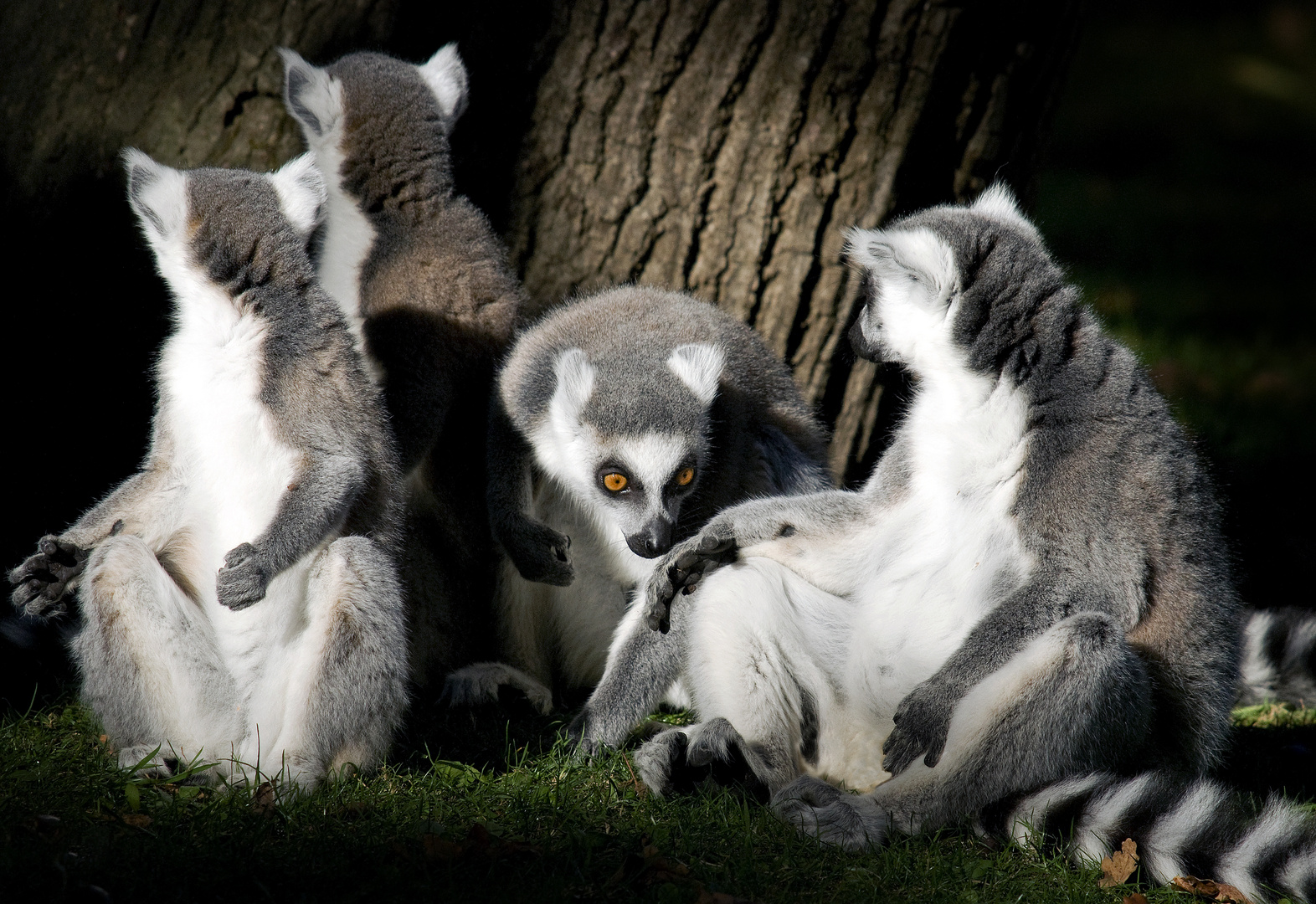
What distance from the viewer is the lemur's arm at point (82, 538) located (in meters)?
3.49

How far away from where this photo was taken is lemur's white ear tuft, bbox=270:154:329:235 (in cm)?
365

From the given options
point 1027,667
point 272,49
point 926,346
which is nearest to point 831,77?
point 926,346

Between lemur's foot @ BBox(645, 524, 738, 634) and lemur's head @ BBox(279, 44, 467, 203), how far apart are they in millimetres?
1909

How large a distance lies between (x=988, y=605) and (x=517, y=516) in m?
1.76

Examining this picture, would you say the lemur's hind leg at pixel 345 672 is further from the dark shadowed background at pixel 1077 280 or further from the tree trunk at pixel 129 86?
the tree trunk at pixel 129 86

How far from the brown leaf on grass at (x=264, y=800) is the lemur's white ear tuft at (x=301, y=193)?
1734 mm

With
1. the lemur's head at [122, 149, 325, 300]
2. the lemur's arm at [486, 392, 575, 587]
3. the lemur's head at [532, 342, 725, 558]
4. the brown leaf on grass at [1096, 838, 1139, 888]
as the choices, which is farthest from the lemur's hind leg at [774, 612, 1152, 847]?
the lemur's head at [122, 149, 325, 300]

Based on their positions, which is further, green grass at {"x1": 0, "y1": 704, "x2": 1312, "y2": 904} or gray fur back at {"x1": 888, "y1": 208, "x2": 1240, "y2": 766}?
gray fur back at {"x1": 888, "y1": 208, "x2": 1240, "y2": 766}

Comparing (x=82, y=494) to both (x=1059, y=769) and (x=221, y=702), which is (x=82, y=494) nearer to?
(x=221, y=702)

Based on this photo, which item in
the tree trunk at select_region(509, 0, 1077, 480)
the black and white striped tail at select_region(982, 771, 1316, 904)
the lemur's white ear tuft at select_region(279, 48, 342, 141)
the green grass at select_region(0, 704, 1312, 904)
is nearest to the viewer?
the green grass at select_region(0, 704, 1312, 904)

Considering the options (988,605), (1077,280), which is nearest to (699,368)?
(988,605)

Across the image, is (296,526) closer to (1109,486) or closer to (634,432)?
(634,432)

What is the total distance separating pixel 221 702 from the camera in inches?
134

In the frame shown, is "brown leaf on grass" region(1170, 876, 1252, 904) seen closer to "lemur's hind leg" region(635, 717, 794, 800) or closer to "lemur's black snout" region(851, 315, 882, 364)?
"lemur's hind leg" region(635, 717, 794, 800)
